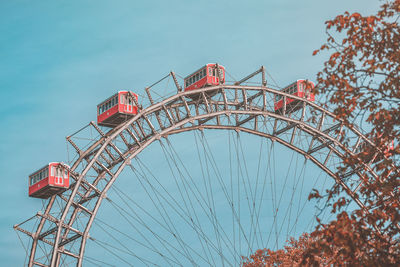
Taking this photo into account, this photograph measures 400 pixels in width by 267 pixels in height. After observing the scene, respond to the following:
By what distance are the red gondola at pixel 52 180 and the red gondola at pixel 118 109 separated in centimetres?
422

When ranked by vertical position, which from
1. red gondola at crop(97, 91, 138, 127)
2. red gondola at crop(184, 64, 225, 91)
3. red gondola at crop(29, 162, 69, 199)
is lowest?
red gondola at crop(29, 162, 69, 199)

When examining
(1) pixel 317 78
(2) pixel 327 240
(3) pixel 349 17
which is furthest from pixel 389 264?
(3) pixel 349 17

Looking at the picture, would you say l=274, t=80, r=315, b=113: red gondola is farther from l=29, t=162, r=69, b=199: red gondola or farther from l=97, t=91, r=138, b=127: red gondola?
l=29, t=162, r=69, b=199: red gondola

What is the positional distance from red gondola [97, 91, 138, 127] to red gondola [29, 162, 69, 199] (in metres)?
4.22

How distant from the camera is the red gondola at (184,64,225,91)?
46.4 meters

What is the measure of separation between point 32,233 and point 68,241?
3698 millimetres

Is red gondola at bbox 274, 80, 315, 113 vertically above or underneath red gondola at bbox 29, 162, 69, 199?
above

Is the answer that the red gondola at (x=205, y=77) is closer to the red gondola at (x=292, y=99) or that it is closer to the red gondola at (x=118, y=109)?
the red gondola at (x=118, y=109)

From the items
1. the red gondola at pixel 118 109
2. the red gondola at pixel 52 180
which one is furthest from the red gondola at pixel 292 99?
the red gondola at pixel 52 180

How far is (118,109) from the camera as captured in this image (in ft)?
149

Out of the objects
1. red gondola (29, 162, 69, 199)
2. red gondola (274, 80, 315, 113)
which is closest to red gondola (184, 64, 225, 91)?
red gondola (274, 80, 315, 113)

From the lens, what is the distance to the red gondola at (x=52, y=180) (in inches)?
1818

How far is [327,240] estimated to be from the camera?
18.4m

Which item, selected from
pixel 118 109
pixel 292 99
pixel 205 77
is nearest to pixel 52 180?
pixel 118 109
